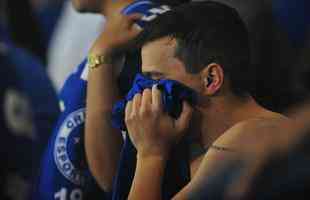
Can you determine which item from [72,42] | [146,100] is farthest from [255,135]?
[72,42]

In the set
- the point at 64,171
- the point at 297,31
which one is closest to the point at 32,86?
the point at 64,171

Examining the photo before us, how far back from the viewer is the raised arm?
2.72 m

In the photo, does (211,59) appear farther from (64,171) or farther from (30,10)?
(30,10)

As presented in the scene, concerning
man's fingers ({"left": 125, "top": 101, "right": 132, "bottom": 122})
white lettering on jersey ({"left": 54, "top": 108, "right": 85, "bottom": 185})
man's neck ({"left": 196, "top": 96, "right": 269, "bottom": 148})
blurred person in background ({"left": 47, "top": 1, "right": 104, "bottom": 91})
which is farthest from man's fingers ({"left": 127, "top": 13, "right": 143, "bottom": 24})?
blurred person in background ({"left": 47, "top": 1, "right": 104, "bottom": 91})

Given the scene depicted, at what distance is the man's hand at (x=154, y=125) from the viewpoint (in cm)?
236

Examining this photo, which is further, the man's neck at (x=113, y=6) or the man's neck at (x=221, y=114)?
the man's neck at (x=113, y=6)

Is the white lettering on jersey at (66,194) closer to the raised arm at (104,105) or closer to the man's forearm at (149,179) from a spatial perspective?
the raised arm at (104,105)

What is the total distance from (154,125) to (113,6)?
0.66 meters

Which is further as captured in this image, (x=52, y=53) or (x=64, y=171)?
(x=52, y=53)

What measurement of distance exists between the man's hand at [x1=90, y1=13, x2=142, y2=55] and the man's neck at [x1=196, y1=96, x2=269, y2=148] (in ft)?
1.54

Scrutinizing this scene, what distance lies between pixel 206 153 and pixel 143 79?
261 mm

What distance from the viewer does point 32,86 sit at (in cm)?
318

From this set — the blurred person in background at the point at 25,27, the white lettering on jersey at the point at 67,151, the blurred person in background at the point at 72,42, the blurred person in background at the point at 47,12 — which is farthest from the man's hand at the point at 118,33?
the blurred person in background at the point at 47,12

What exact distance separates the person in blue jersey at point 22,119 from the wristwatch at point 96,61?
10.0 inches
